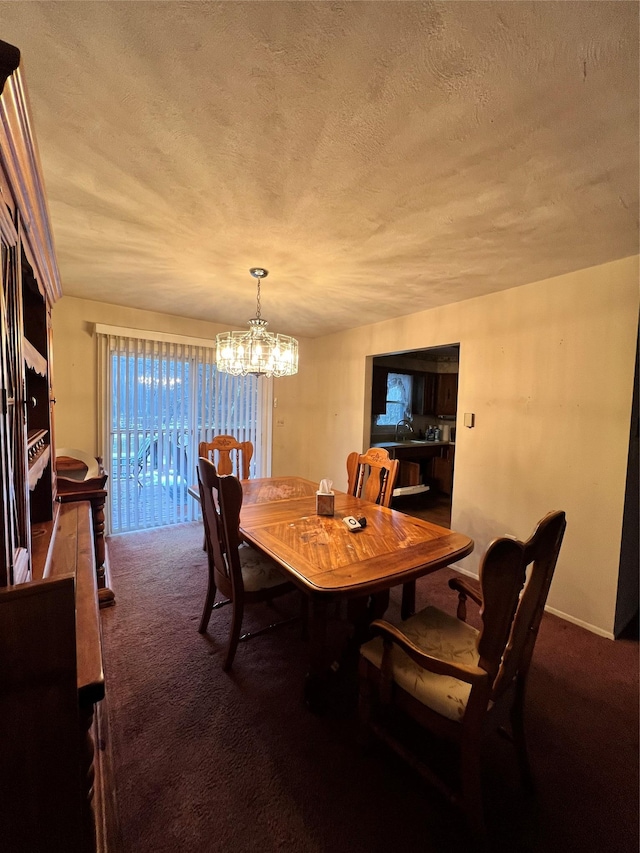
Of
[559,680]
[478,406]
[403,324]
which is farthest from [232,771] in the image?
[403,324]

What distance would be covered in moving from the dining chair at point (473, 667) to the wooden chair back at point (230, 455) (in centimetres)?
210

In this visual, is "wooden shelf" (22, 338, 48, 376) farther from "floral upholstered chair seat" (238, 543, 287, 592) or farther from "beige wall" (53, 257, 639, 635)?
"beige wall" (53, 257, 639, 635)

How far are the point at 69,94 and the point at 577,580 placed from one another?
3516 millimetres

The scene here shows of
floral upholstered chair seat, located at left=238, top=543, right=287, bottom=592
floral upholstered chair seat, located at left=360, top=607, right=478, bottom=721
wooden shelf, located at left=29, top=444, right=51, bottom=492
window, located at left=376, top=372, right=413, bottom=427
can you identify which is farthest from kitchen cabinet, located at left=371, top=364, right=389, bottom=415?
wooden shelf, located at left=29, top=444, right=51, bottom=492

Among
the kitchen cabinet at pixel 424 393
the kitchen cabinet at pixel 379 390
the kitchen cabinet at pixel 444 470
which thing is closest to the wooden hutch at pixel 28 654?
the kitchen cabinet at pixel 379 390

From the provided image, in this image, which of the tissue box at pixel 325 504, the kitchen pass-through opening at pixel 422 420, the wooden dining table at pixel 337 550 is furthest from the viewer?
the kitchen pass-through opening at pixel 422 420

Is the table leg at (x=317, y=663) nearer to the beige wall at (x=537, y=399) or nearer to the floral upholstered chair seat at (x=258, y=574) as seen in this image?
the floral upholstered chair seat at (x=258, y=574)

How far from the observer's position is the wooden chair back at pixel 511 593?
2.81 ft

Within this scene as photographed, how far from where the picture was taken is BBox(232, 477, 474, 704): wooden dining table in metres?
1.35

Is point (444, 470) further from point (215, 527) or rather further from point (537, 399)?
point (215, 527)

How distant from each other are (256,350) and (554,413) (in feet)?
7.19

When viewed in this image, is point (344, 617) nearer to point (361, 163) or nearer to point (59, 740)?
point (59, 740)

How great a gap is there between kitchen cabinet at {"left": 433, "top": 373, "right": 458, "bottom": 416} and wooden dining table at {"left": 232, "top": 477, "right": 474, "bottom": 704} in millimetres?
3727

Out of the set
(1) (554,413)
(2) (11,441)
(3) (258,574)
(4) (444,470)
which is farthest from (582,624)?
(2) (11,441)
